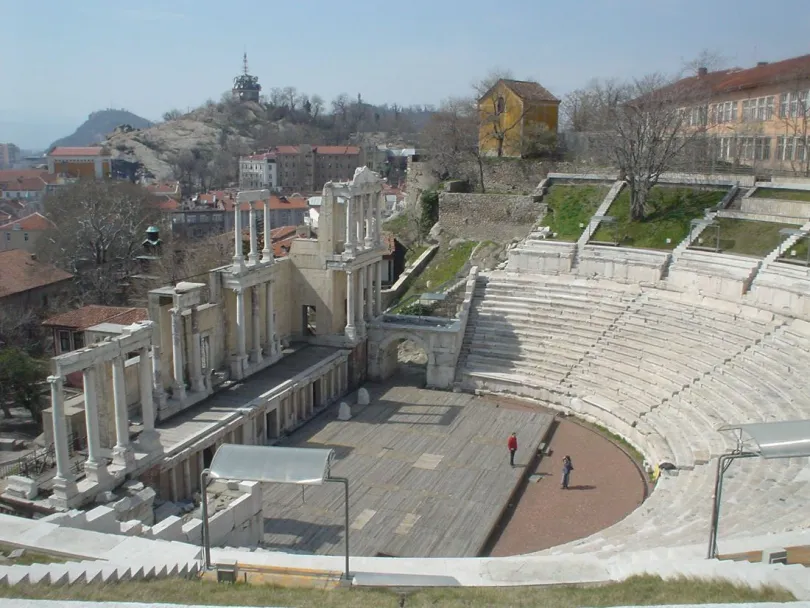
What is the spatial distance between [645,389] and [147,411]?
1488 centimetres

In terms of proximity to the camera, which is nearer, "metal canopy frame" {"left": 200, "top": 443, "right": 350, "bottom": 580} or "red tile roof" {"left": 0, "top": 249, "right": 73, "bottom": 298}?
"metal canopy frame" {"left": 200, "top": 443, "right": 350, "bottom": 580}

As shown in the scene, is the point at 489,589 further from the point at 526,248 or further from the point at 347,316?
the point at 526,248

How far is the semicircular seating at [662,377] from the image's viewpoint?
1555cm

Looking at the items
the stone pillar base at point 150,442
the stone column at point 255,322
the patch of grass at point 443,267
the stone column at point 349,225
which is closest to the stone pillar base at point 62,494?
the stone pillar base at point 150,442

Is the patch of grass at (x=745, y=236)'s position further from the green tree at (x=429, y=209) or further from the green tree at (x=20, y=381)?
the green tree at (x=20, y=381)

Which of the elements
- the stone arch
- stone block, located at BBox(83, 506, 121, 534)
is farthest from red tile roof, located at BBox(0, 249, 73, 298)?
stone block, located at BBox(83, 506, 121, 534)

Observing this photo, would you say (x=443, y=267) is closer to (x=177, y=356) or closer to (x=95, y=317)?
(x=95, y=317)

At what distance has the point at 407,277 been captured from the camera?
37844 mm

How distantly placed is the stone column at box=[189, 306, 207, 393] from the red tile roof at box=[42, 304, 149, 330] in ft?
15.4

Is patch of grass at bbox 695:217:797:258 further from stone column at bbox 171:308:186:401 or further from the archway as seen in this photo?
stone column at bbox 171:308:186:401

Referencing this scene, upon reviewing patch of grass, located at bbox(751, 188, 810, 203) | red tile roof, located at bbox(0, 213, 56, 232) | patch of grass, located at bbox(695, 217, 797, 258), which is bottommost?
red tile roof, located at bbox(0, 213, 56, 232)

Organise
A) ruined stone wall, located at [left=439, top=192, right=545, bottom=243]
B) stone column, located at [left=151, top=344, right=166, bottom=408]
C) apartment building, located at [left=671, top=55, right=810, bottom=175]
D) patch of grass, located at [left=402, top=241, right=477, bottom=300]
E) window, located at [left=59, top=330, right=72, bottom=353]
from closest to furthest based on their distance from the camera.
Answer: stone column, located at [left=151, top=344, right=166, bottom=408] < window, located at [left=59, top=330, right=72, bottom=353] < apartment building, located at [left=671, top=55, right=810, bottom=175] < patch of grass, located at [left=402, top=241, right=477, bottom=300] < ruined stone wall, located at [left=439, top=192, right=545, bottom=243]

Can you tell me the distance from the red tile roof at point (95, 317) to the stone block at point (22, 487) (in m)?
10.7

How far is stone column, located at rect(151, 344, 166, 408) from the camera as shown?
2078cm
